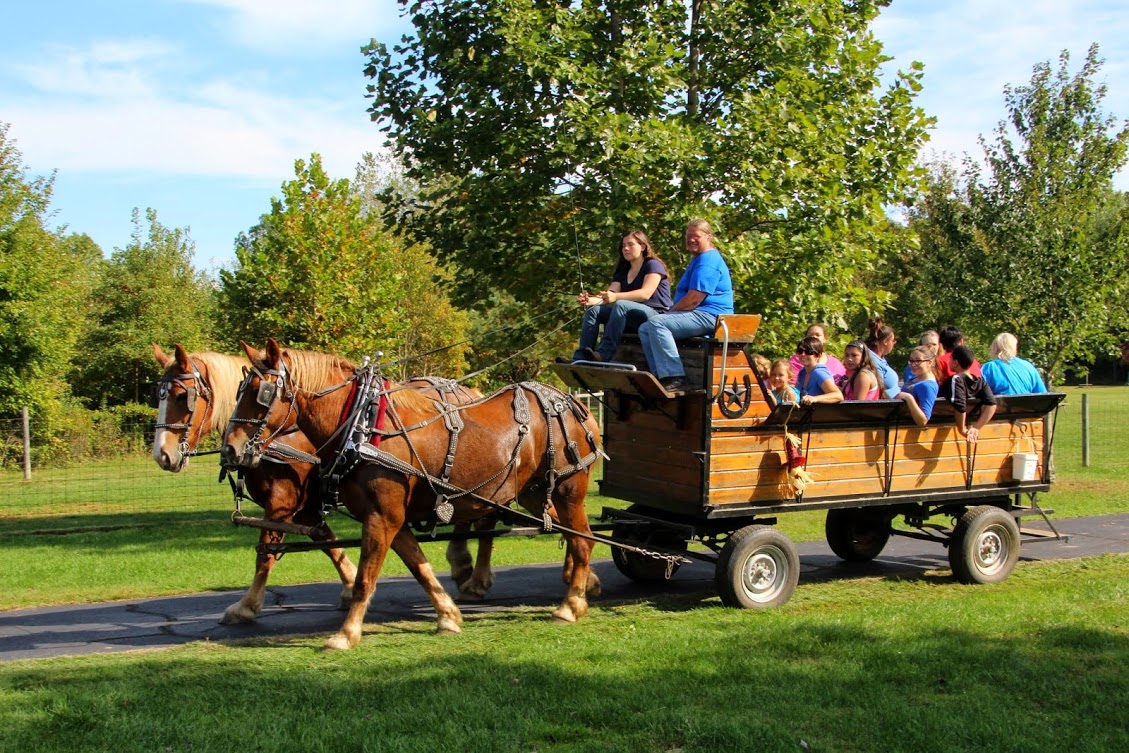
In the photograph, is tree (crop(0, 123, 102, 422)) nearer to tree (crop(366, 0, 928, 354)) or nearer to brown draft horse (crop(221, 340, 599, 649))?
A: tree (crop(366, 0, 928, 354))

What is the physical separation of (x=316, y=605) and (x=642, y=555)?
9.57 ft

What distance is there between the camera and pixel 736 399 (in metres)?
7.91

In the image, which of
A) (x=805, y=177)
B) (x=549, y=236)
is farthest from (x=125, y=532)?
(x=805, y=177)

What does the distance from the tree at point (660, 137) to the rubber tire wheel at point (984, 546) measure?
3703mm

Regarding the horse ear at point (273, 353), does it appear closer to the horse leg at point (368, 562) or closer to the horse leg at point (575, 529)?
the horse leg at point (368, 562)

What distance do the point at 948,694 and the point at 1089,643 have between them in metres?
1.62

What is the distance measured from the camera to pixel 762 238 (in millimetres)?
12031

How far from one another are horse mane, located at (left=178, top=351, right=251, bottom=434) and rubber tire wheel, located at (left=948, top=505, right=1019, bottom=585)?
6371 mm

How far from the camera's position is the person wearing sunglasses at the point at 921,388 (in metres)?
8.61

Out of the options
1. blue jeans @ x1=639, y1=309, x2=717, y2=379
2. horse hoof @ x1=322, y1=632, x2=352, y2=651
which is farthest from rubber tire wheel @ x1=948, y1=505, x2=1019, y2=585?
horse hoof @ x1=322, y1=632, x2=352, y2=651

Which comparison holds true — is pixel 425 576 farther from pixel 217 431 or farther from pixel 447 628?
pixel 217 431

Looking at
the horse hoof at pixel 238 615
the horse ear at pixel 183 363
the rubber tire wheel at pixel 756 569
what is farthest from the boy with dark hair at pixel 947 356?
the horse ear at pixel 183 363

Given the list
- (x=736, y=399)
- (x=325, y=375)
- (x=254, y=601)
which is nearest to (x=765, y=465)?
(x=736, y=399)

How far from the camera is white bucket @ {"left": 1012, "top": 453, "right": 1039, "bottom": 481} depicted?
9430 millimetres
